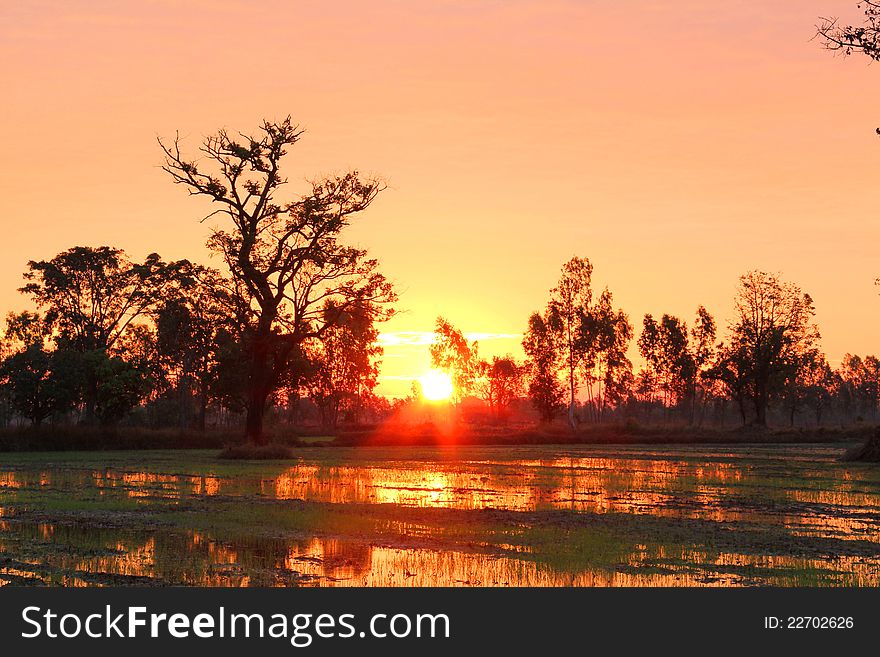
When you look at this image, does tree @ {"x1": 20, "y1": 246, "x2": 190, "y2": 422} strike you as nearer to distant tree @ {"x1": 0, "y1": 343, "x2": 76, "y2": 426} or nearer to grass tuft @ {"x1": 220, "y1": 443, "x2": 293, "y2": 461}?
distant tree @ {"x1": 0, "y1": 343, "x2": 76, "y2": 426}

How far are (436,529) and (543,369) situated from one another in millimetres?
119299

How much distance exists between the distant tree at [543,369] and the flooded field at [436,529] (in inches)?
3682

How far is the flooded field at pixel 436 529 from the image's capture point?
699 inches

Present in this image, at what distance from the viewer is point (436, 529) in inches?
972

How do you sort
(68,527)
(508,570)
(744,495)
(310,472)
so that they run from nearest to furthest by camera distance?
(508,570) < (68,527) < (744,495) < (310,472)

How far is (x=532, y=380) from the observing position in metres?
146

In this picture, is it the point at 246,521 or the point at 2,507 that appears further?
the point at 2,507

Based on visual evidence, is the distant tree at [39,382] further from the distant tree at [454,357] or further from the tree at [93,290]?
the distant tree at [454,357]

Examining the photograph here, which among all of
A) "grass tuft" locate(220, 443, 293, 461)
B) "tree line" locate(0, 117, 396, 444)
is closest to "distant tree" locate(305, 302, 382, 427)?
"tree line" locate(0, 117, 396, 444)

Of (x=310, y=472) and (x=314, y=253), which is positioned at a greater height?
(x=314, y=253)
